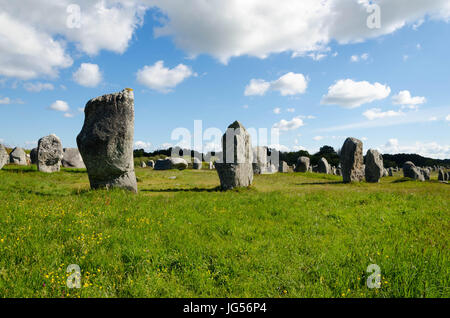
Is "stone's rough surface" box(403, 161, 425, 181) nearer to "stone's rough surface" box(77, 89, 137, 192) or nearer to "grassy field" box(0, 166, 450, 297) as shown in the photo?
"grassy field" box(0, 166, 450, 297)

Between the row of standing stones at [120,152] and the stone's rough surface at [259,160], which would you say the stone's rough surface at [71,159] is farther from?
the stone's rough surface at [259,160]

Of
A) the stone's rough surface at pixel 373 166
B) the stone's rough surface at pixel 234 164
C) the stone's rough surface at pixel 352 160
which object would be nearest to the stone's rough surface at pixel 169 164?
the stone's rough surface at pixel 352 160

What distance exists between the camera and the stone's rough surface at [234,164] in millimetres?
15250

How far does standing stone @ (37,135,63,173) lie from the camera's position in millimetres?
22194

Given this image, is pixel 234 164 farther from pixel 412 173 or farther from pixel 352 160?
pixel 412 173

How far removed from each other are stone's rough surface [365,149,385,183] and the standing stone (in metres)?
28.4

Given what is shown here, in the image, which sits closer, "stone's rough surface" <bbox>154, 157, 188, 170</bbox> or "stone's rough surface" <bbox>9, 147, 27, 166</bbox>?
"stone's rough surface" <bbox>9, 147, 27, 166</bbox>

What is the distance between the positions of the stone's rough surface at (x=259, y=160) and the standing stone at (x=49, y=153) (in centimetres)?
2170

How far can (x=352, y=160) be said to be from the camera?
75.4 ft

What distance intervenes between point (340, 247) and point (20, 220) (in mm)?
7703

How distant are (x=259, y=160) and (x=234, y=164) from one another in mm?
19715

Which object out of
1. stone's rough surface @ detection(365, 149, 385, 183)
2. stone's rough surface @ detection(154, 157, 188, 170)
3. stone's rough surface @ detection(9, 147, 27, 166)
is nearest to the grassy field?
stone's rough surface @ detection(365, 149, 385, 183)

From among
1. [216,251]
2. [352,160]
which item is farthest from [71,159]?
[216,251]
